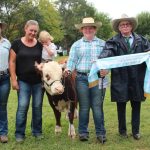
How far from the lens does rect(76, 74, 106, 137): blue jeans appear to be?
775 centimetres

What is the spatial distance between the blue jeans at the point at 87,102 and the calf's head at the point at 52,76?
361mm

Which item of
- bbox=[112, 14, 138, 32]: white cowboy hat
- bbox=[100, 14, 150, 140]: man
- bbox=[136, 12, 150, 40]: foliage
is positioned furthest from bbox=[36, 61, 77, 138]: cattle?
bbox=[136, 12, 150, 40]: foliage

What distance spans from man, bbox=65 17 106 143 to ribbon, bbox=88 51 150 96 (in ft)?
0.69

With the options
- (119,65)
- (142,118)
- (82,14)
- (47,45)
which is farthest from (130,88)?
(82,14)

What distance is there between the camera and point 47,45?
845 cm

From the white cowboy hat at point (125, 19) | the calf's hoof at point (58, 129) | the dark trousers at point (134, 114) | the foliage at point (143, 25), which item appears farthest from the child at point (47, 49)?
the foliage at point (143, 25)

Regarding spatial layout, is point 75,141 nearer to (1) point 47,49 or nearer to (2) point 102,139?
(2) point 102,139

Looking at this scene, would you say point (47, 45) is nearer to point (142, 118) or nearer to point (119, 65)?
point (119, 65)

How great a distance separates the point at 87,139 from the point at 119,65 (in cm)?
158

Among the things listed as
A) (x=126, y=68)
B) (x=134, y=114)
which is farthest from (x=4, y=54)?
(x=134, y=114)

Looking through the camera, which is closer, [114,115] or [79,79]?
[79,79]

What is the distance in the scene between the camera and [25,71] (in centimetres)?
775

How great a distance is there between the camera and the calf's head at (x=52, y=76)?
7703 millimetres

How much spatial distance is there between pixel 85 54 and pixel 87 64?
0.19 meters
